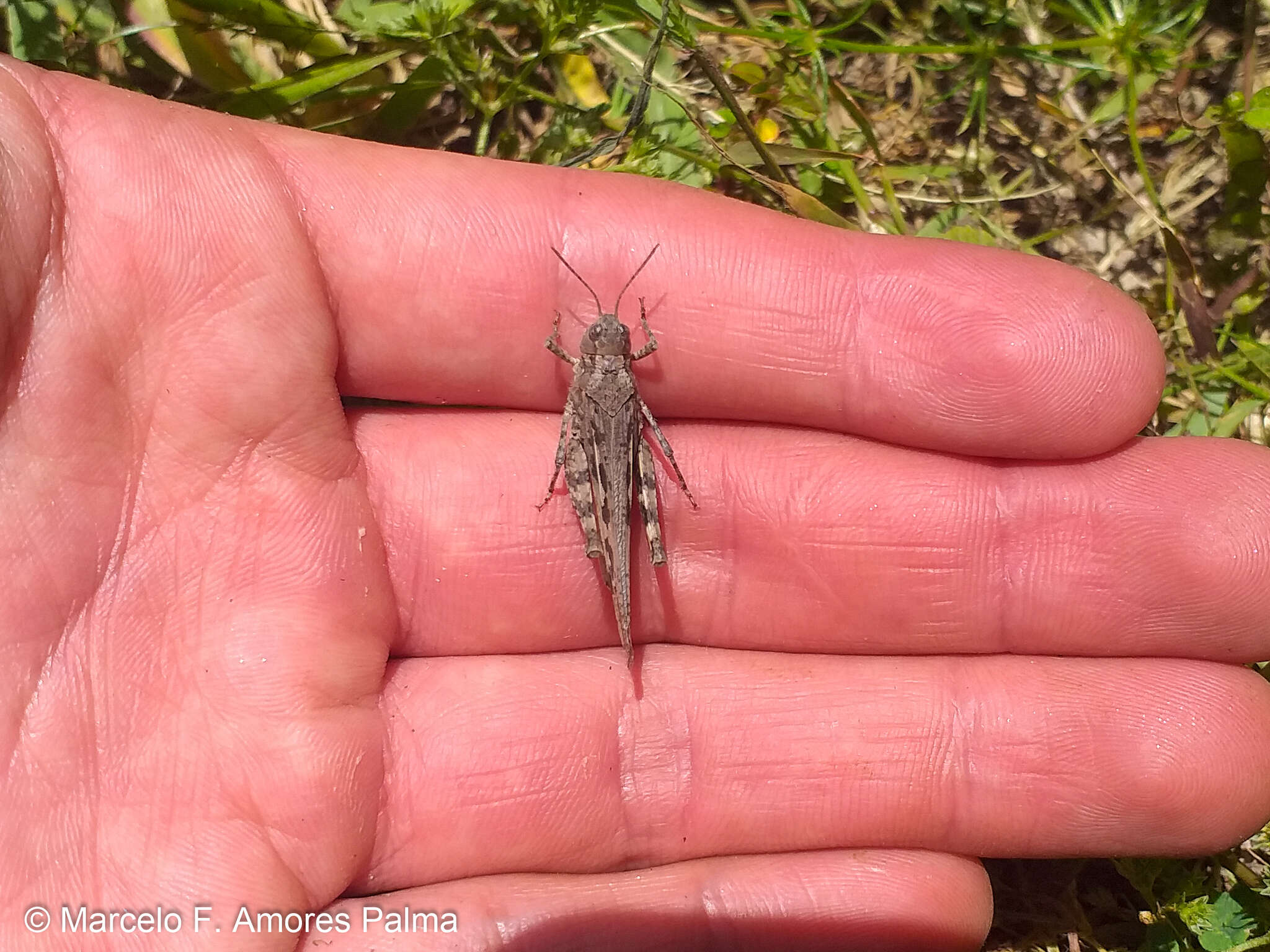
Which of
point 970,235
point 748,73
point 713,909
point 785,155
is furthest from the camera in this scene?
point 748,73

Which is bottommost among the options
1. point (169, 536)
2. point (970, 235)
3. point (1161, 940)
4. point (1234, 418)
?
point (1161, 940)

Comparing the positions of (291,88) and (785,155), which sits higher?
(291,88)

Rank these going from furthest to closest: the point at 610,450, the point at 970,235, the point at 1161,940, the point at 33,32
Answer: the point at 970,235 < the point at 1161,940 < the point at 33,32 < the point at 610,450

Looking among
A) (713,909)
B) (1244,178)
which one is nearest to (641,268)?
(713,909)

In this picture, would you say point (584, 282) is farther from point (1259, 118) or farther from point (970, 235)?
point (1259, 118)

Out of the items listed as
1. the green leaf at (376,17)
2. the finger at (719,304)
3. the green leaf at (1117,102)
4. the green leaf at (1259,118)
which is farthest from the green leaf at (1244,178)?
the green leaf at (376,17)

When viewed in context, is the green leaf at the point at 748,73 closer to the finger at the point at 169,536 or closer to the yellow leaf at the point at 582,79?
the yellow leaf at the point at 582,79

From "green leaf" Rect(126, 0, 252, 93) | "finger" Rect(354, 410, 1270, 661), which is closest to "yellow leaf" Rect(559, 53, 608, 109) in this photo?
"green leaf" Rect(126, 0, 252, 93)

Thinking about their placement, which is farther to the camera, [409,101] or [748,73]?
[748,73]

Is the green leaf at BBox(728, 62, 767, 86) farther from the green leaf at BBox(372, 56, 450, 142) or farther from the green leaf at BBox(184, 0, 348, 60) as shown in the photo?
the green leaf at BBox(184, 0, 348, 60)
